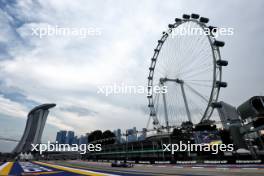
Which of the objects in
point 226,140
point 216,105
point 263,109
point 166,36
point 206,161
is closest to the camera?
point 206,161

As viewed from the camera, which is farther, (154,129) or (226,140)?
(226,140)

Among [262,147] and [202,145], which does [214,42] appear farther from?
[262,147]

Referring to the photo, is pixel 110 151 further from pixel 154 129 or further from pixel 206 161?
pixel 206 161

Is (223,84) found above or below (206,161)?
above

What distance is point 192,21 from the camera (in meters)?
59.7

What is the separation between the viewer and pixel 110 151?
11000 centimetres

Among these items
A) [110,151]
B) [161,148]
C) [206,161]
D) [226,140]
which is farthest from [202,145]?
[110,151]

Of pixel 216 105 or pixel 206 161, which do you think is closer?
pixel 206 161

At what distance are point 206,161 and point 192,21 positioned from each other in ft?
122

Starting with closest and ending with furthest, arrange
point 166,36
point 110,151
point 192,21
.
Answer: point 192,21
point 166,36
point 110,151

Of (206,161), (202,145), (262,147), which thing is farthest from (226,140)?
(206,161)

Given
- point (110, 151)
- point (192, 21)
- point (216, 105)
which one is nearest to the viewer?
point (216, 105)

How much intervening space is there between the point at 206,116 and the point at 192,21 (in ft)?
87.8

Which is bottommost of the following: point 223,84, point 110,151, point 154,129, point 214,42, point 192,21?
point 110,151
